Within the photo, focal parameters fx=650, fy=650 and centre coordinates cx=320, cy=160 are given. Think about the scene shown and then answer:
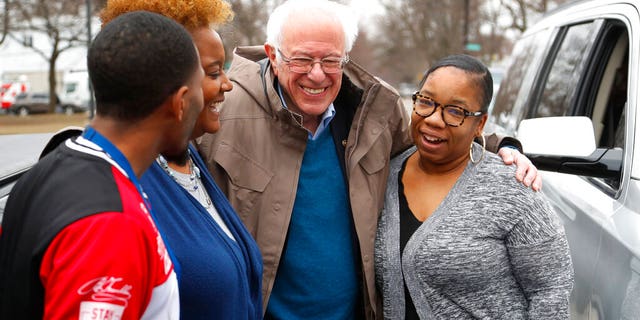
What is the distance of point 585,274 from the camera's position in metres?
2.39

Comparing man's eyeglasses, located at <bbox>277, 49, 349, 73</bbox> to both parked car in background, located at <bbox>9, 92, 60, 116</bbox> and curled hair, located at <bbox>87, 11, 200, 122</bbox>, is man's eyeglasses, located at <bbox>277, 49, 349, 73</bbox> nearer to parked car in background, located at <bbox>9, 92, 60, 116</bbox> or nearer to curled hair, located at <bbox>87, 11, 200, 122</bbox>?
curled hair, located at <bbox>87, 11, 200, 122</bbox>

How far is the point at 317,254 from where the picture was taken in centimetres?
238

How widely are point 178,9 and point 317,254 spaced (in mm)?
1033

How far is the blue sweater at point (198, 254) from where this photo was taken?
160 cm

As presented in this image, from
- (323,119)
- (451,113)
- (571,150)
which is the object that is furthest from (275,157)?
(571,150)

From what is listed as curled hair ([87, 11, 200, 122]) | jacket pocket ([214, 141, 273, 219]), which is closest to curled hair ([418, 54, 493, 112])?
jacket pocket ([214, 141, 273, 219])

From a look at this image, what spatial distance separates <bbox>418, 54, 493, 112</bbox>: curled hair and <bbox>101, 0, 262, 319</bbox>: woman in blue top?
785mm

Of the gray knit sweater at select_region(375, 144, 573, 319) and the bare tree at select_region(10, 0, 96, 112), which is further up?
the gray knit sweater at select_region(375, 144, 573, 319)

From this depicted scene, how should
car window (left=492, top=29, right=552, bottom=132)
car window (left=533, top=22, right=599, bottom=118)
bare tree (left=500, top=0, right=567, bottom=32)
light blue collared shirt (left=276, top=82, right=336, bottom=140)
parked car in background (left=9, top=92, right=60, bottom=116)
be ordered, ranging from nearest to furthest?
light blue collared shirt (left=276, top=82, right=336, bottom=140) < car window (left=533, top=22, right=599, bottom=118) < parked car in background (left=9, top=92, right=60, bottom=116) < car window (left=492, top=29, right=552, bottom=132) < bare tree (left=500, top=0, right=567, bottom=32)

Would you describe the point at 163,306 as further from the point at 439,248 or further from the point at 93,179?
the point at 439,248

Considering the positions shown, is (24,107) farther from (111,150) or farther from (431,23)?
(431,23)

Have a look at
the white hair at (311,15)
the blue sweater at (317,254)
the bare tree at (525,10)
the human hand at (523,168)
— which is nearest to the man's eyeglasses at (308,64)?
the white hair at (311,15)

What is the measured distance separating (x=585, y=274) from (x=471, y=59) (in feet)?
2.94

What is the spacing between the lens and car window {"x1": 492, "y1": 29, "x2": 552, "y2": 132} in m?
4.11
